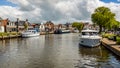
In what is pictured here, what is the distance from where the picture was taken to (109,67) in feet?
107

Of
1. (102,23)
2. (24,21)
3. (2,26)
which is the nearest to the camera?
(102,23)

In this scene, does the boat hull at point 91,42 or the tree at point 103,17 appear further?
the tree at point 103,17

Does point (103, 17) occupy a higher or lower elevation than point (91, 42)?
higher

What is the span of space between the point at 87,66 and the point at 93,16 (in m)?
90.9

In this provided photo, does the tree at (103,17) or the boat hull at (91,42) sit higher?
the tree at (103,17)

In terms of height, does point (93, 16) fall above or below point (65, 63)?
above

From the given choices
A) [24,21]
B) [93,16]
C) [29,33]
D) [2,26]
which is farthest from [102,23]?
[24,21]

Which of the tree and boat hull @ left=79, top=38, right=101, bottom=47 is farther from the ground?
the tree

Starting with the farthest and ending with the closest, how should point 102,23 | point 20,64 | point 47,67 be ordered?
point 102,23, point 20,64, point 47,67

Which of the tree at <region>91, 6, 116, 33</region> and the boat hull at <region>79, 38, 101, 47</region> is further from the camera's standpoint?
the tree at <region>91, 6, 116, 33</region>

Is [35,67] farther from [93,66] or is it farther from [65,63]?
[93,66]

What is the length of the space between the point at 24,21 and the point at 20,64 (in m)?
158

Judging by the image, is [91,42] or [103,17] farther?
[103,17]

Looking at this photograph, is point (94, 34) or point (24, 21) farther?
point (24, 21)
